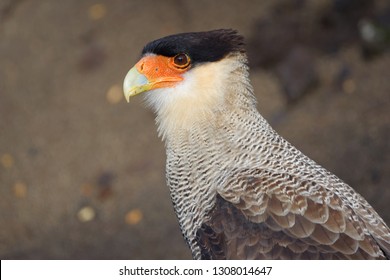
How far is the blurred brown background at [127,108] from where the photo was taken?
6.19 m

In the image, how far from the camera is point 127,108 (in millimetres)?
6922

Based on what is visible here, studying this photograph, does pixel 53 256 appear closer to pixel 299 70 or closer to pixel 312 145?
pixel 312 145

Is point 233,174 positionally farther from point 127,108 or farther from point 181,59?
point 127,108

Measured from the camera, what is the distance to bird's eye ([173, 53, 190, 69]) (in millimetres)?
3508

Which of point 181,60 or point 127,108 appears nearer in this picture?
point 181,60

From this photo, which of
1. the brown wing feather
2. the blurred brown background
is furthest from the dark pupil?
the blurred brown background

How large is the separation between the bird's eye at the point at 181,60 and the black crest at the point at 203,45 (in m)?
0.02

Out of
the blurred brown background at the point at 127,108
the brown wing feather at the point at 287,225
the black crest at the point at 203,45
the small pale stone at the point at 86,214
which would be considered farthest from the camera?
the small pale stone at the point at 86,214

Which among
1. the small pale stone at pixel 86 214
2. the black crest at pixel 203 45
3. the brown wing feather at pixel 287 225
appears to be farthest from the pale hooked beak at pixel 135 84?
the small pale stone at pixel 86 214

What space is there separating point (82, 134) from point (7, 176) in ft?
2.44

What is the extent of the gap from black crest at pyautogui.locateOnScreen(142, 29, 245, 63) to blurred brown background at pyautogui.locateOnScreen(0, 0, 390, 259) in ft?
8.41

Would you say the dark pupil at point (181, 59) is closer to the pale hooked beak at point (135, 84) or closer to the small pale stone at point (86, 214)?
the pale hooked beak at point (135, 84)

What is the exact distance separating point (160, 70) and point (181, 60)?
4.5 inches

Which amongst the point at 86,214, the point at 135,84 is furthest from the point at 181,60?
the point at 86,214
